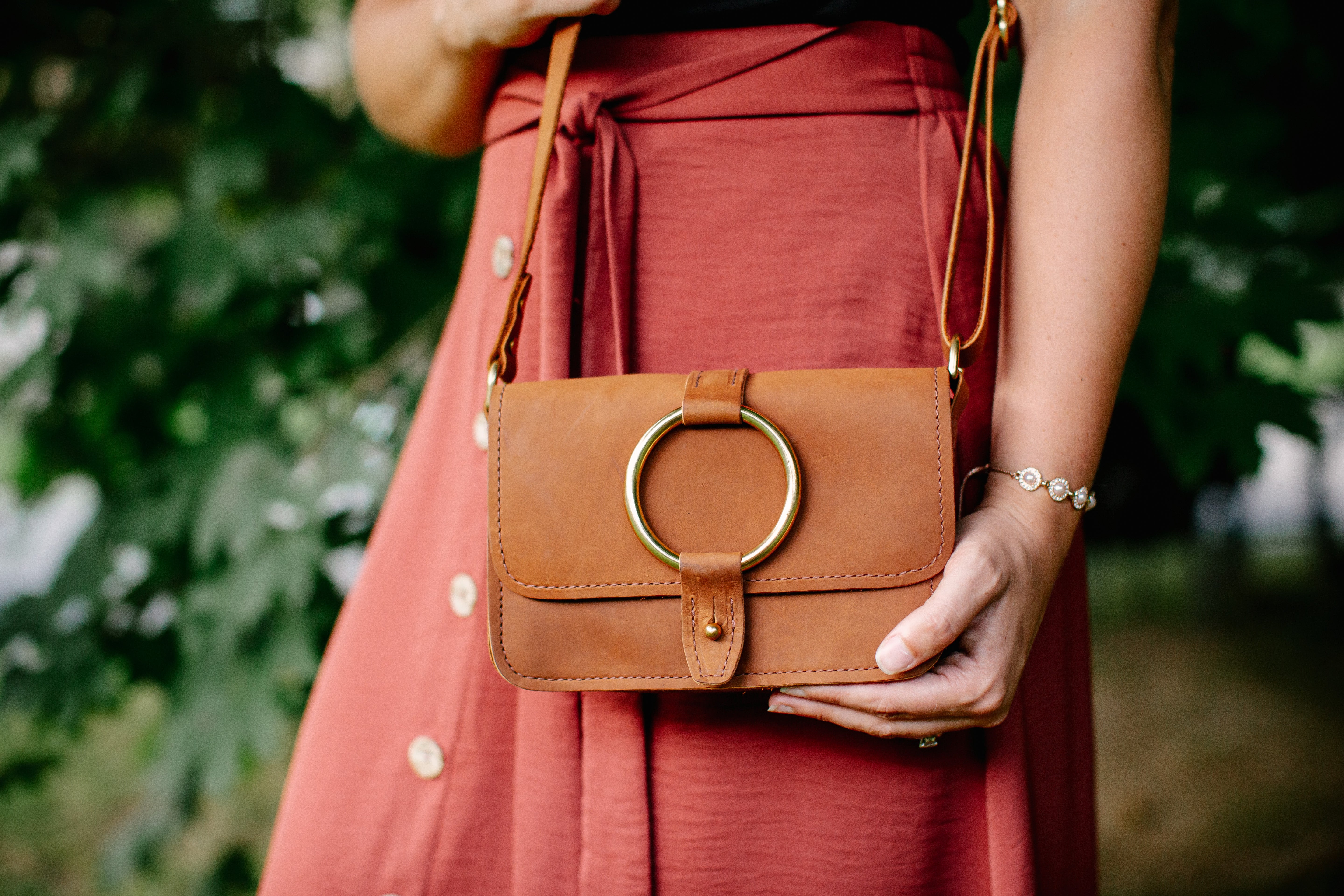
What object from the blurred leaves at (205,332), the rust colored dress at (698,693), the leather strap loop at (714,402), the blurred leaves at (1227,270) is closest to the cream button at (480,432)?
the rust colored dress at (698,693)

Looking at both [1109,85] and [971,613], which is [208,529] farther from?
[1109,85]

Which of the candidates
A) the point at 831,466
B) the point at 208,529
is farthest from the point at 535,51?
the point at 208,529

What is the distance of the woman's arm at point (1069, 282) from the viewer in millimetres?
638

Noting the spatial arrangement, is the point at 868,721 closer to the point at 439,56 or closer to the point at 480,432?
the point at 480,432

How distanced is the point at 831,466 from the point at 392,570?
473mm

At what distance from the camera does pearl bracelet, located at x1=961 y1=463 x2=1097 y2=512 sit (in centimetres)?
66

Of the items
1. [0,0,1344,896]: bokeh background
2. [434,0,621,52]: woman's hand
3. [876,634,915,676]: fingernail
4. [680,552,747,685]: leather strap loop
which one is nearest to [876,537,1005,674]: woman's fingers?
[876,634,915,676]: fingernail

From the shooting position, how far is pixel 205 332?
1.77 m

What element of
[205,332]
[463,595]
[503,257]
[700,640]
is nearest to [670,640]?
[700,640]

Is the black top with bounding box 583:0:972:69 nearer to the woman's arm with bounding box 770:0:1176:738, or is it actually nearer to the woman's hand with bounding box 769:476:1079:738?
the woman's arm with bounding box 770:0:1176:738

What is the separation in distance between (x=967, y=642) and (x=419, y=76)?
79 cm

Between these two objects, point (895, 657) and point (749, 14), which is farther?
point (749, 14)

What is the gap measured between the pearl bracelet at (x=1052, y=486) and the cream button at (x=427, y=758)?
527 mm

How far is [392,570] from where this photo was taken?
85 centimetres
